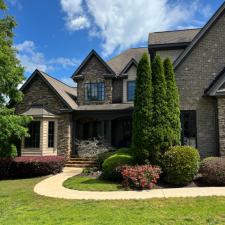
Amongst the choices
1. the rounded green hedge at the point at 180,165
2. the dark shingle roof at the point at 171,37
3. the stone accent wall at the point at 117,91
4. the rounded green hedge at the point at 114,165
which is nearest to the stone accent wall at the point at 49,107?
the stone accent wall at the point at 117,91

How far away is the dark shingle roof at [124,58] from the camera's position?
68.3 ft

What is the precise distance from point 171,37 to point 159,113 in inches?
346

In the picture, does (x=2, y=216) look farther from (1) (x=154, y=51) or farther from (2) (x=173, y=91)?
(1) (x=154, y=51)

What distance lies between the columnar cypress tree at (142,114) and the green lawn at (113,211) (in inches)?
137

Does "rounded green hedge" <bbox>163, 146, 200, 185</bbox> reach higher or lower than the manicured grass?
higher

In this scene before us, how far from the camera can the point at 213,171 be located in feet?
34.0

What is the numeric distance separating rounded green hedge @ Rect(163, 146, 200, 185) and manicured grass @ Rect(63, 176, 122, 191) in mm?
2061

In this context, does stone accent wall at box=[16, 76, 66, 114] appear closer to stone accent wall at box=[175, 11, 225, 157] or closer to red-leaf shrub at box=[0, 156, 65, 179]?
red-leaf shrub at box=[0, 156, 65, 179]

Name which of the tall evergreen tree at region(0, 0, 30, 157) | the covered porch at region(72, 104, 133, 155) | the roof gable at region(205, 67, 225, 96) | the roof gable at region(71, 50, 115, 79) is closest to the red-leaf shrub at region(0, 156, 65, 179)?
the tall evergreen tree at region(0, 0, 30, 157)

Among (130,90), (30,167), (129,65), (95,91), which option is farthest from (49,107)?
(129,65)

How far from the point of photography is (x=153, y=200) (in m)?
8.20

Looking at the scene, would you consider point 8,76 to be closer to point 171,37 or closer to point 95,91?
point 95,91

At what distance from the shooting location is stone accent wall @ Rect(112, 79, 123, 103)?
1956 centimetres

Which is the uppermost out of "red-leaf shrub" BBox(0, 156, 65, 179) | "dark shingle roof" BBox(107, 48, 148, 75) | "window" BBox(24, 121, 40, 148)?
"dark shingle roof" BBox(107, 48, 148, 75)
